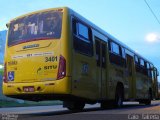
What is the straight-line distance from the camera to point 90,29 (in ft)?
47.7

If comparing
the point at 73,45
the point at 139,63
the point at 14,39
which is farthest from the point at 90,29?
the point at 139,63

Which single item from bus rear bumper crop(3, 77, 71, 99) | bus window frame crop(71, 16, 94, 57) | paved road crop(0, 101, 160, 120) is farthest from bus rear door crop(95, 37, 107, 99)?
bus rear bumper crop(3, 77, 71, 99)

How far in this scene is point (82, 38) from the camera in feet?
44.7

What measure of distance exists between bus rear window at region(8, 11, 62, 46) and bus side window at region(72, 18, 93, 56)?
0.59 meters

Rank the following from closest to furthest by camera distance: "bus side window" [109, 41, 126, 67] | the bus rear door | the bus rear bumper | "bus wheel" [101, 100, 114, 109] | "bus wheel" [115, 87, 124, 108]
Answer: the bus rear bumper → the bus rear door → "bus side window" [109, 41, 126, 67] → "bus wheel" [115, 87, 124, 108] → "bus wheel" [101, 100, 114, 109]

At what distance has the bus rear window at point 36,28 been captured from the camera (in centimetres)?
1295

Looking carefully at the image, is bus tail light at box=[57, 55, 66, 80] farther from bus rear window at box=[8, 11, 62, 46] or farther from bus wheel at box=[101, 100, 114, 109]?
bus wheel at box=[101, 100, 114, 109]

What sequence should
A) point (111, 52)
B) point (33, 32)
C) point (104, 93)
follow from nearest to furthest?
point (33, 32)
point (104, 93)
point (111, 52)

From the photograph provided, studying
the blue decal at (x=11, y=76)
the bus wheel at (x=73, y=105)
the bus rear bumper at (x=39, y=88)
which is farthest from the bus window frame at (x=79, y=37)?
the bus wheel at (x=73, y=105)

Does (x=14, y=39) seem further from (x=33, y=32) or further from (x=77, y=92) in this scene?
(x=77, y=92)

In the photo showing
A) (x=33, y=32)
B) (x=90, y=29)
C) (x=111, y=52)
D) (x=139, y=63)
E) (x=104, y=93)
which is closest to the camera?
(x=33, y=32)

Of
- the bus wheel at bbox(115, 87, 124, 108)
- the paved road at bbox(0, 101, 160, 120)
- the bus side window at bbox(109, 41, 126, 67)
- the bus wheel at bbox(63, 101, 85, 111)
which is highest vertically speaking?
the bus side window at bbox(109, 41, 126, 67)

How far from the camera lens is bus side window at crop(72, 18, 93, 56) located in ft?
43.1

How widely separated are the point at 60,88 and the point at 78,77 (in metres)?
0.99
